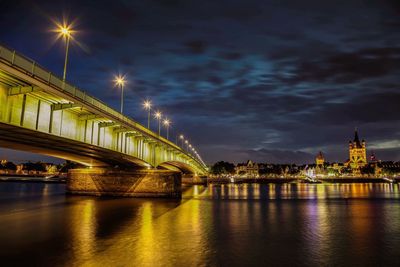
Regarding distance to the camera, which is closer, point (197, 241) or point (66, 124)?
point (197, 241)

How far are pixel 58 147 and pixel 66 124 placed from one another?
1024cm

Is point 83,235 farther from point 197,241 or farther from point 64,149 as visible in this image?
point 64,149

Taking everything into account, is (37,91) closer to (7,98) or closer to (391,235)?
(7,98)

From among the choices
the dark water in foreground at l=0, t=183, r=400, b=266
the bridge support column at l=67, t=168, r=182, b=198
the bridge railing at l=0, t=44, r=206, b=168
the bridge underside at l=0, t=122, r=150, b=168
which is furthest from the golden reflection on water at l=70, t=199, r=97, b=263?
the bridge support column at l=67, t=168, r=182, b=198

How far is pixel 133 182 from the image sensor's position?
188ft

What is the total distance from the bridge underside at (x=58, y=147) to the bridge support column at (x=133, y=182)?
2329 mm

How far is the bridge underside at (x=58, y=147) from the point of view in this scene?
28.3 metres

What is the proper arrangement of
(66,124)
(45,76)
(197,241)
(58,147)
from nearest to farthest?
1. (197,241)
2. (45,76)
3. (66,124)
4. (58,147)

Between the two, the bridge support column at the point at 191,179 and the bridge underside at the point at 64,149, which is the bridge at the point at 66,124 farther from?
the bridge support column at the point at 191,179

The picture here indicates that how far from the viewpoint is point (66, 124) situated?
30531mm

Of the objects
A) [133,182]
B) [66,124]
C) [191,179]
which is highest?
[66,124]

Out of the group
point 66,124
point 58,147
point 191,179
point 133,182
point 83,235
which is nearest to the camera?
point 83,235

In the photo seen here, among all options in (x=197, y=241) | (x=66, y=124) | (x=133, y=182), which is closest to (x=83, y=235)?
(x=197, y=241)

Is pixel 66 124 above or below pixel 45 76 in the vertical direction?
below
